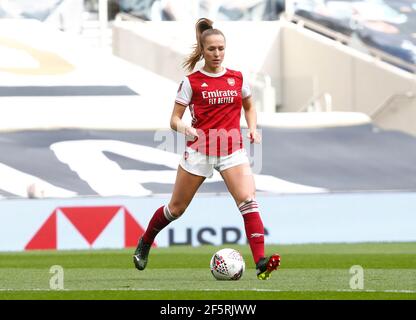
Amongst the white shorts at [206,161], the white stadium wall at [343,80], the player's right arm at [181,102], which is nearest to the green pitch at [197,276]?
the white shorts at [206,161]

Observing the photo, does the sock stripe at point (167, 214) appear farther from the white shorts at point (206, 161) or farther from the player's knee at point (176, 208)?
the white shorts at point (206, 161)

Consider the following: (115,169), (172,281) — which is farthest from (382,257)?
(115,169)

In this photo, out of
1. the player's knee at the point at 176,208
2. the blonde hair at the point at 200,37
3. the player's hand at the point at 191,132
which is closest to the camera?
the player's hand at the point at 191,132

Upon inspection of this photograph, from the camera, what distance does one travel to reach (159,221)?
39.0 ft

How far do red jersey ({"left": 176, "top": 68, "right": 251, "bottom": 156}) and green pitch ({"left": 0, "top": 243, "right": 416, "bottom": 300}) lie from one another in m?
1.13

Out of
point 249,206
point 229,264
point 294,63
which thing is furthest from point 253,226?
point 294,63

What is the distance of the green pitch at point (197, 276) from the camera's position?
1010 centimetres

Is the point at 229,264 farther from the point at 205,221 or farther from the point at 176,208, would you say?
the point at 205,221

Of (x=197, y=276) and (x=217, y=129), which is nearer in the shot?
(x=217, y=129)

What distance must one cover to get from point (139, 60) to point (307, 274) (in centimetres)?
1523

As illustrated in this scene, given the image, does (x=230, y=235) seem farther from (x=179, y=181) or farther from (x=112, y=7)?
(x=112, y=7)

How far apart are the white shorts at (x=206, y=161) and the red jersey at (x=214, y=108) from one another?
4 centimetres

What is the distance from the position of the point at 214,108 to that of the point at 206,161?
448mm

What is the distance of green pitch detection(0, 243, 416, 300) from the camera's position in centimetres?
1010
